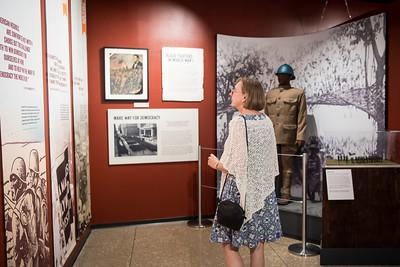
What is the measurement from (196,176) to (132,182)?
78 cm

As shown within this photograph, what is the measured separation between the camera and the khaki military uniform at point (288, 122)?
12.8 feet

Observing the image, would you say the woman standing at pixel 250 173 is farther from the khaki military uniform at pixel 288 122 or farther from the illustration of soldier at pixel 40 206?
the khaki military uniform at pixel 288 122

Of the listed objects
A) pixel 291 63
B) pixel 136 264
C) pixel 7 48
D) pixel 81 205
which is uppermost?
pixel 291 63

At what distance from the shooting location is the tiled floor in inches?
121

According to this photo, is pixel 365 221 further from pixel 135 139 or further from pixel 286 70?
pixel 135 139

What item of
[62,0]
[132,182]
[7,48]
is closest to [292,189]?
[132,182]

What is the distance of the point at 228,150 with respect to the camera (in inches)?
81.6

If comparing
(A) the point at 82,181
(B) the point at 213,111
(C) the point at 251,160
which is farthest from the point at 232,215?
(B) the point at 213,111

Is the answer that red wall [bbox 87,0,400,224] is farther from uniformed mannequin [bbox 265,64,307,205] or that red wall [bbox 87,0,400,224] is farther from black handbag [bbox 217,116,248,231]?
black handbag [bbox 217,116,248,231]

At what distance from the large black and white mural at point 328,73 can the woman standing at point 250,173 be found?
5.16ft

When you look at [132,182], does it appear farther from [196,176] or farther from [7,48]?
[7,48]

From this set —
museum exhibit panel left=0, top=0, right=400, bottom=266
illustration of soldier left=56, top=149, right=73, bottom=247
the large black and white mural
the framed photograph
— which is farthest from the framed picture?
illustration of soldier left=56, top=149, right=73, bottom=247

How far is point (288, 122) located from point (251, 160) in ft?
6.78

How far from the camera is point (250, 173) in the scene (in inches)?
79.7
